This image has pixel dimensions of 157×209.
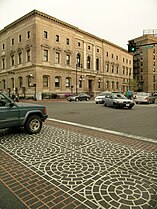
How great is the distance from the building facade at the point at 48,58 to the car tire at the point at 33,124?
27126 millimetres

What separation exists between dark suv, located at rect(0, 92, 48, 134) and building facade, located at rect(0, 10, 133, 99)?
27.1 meters

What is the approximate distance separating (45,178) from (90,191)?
946 millimetres

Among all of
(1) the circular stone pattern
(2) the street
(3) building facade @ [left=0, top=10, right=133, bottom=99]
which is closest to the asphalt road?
(2) the street

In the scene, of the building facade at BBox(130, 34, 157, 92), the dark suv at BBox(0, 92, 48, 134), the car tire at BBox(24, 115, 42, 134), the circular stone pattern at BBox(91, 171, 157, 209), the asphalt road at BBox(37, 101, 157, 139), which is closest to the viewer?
the circular stone pattern at BBox(91, 171, 157, 209)

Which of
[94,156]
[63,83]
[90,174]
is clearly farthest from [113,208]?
[63,83]

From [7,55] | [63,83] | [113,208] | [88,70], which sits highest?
[7,55]

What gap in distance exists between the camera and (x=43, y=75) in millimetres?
34438

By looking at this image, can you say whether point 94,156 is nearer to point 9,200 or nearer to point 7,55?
point 9,200

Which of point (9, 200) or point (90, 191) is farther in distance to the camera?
point (90, 191)

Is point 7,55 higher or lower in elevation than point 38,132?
higher

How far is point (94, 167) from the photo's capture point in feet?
11.7

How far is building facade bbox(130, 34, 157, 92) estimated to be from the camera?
80688 mm

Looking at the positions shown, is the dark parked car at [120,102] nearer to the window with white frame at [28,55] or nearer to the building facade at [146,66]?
the window with white frame at [28,55]

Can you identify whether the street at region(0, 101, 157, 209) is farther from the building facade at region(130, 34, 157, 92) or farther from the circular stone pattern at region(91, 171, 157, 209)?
the building facade at region(130, 34, 157, 92)
